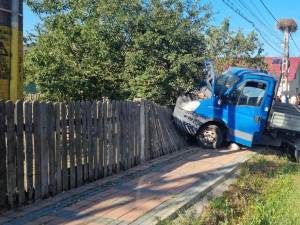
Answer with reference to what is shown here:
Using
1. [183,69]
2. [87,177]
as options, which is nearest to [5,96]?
[87,177]

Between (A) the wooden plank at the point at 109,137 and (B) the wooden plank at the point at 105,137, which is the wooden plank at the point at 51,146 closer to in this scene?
(B) the wooden plank at the point at 105,137

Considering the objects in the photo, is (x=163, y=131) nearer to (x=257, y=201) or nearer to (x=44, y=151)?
(x=257, y=201)

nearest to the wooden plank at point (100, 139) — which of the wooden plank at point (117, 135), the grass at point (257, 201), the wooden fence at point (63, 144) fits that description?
the wooden fence at point (63, 144)

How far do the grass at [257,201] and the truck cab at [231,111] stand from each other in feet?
7.89

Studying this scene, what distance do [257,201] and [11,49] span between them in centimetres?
414

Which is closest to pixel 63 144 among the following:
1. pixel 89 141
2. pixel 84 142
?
pixel 84 142

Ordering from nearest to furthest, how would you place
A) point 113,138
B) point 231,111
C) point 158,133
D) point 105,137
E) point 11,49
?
point 11,49 → point 105,137 → point 113,138 → point 158,133 → point 231,111

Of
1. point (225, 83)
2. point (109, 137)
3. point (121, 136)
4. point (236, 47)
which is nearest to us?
point (109, 137)

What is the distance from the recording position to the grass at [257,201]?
20.5ft

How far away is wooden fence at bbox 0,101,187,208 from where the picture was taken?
6.02 meters

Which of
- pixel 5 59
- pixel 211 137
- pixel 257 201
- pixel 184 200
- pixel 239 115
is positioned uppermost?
pixel 5 59

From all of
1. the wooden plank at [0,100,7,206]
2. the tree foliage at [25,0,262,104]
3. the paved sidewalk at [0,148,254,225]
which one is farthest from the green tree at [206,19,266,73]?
the wooden plank at [0,100,7,206]

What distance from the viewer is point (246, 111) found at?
13141mm

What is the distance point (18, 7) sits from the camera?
21.7ft
